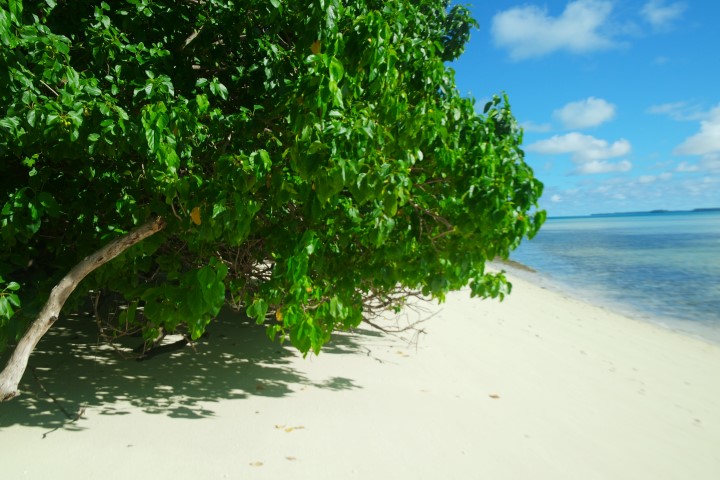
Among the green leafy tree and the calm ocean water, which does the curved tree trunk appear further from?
the calm ocean water

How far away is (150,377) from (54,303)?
2.17 metres

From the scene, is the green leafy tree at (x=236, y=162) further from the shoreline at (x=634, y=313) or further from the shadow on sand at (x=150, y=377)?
the shoreline at (x=634, y=313)

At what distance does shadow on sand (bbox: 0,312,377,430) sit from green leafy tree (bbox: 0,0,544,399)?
2.73 feet

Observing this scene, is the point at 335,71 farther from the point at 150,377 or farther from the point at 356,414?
the point at 150,377

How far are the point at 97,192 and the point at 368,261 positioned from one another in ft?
7.60

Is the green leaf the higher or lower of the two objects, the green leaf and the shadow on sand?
the higher

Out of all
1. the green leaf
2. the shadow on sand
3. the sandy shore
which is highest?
the green leaf

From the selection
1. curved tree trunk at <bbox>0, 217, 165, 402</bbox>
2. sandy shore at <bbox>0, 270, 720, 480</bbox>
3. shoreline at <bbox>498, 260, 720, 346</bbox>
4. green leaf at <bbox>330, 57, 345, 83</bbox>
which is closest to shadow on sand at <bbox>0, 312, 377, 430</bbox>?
sandy shore at <bbox>0, 270, 720, 480</bbox>

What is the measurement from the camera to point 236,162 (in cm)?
332

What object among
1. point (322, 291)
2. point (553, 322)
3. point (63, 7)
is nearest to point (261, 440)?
point (322, 291)

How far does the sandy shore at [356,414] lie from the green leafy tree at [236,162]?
32.5 inches

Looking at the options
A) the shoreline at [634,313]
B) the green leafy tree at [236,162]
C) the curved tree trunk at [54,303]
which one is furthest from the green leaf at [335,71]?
the shoreline at [634,313]

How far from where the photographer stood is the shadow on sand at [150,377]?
4629 mm

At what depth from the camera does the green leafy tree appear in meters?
3.29
